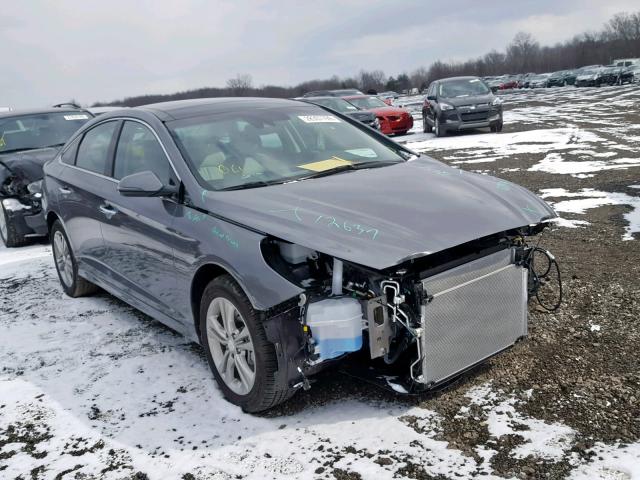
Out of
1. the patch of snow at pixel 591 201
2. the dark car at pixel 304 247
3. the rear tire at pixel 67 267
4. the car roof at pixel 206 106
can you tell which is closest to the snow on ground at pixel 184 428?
the dark car at pixel 304 247

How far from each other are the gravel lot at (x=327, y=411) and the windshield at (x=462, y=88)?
13.4 m

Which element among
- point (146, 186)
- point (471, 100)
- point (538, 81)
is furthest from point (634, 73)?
point (146, 186)

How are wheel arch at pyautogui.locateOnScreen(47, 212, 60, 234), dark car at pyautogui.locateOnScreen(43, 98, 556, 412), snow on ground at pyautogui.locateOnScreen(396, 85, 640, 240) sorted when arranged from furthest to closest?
snow on ground at pyautogui.locateOnScreen(396, 85, 640, 240), wheel arch at pyautogui.locateOnScreen(47, 212, 60, 234), dark car at pyautogui.locateOnScreen(43, 98, 556, 412)

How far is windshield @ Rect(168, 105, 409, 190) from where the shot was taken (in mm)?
3643

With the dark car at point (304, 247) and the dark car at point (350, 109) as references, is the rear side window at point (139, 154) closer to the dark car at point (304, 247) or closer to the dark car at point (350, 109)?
the dark car at point (304, 247)

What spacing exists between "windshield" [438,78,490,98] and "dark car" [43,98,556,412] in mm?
14242

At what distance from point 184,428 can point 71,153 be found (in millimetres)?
3191

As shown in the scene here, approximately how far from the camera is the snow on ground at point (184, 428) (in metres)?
2.73

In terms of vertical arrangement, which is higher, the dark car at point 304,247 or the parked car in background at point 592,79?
the parked car in background at point 592,79

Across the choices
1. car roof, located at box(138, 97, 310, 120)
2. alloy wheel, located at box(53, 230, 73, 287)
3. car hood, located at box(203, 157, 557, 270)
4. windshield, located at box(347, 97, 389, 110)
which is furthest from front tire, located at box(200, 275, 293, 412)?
windshield, located at box(347, 97, 389, 110)

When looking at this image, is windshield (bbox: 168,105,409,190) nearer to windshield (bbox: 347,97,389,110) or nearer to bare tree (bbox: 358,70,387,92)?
windshield (bbox: 347,97,389,110)

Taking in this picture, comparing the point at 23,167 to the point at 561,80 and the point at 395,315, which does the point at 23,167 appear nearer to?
the point at 395,315

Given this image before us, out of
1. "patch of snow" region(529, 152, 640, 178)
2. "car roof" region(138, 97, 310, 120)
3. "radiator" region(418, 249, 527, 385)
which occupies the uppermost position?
"car roof" region(138, 97, 310, 120)

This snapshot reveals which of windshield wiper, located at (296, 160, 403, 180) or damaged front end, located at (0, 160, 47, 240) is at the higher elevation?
windshield wiper, located at (296, 160, 403, 180)
